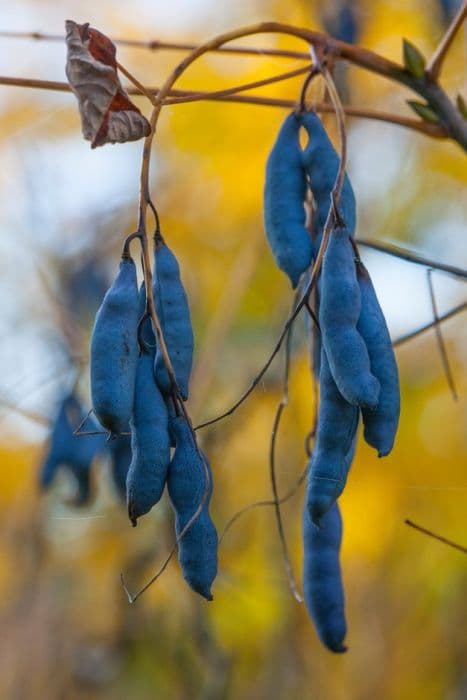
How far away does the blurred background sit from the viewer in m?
2.05

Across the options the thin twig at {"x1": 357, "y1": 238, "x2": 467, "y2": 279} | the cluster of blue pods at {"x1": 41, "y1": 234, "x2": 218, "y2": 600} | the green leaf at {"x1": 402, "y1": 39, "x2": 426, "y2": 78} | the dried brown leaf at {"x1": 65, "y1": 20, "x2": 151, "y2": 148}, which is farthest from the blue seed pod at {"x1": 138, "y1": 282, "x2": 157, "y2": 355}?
the green leaf at {"x1": 402, "y1": 39, "x2": 426, "y2": 78}

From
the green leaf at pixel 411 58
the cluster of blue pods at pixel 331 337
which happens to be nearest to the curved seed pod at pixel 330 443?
the cluster of blue pods at pixel 331 337

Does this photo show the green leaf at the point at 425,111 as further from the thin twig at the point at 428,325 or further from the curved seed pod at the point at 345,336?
the curved seed pod at the point at 345,336

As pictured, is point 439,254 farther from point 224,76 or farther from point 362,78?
point 224,76

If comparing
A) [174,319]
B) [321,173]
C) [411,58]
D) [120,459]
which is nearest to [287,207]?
[321,173]

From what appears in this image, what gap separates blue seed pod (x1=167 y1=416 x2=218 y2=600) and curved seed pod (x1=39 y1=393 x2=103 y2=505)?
21.7 inches

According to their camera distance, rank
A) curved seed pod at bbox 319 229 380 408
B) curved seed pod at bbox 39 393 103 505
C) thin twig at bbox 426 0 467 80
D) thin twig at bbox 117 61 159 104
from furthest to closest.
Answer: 1. curved seed pod at bbox 39 393 103 505
2. thin twig at bbox 426 0 467 80
3. thin twig at bbox 117 61 159 104
4. curved seed pod at bbox 319 229 380 408

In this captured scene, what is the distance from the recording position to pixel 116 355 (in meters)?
0.71

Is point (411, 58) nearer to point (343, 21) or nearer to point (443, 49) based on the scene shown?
point (443, 49)

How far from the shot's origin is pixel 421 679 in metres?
2.55

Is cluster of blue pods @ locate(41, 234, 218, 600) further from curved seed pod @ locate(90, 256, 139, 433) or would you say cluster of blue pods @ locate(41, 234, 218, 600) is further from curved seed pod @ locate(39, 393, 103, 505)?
curved seed pod @ locate(39, 393, 103, 505)

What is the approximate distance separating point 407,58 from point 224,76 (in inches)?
46.7

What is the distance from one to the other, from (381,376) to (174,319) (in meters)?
0.15

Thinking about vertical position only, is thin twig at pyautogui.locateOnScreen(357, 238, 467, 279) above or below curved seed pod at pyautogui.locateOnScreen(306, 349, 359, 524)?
above
